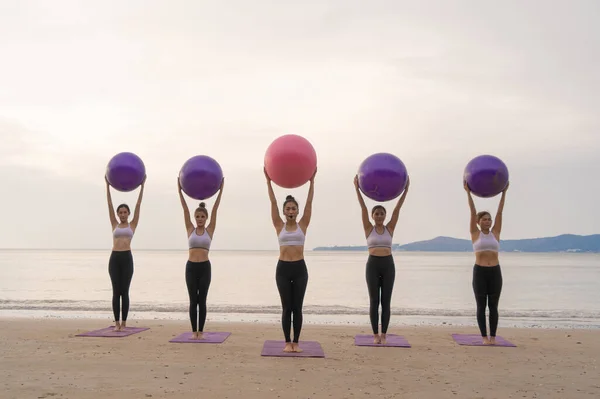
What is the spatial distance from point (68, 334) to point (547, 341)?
8.11 m

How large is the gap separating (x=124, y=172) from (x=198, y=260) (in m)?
2.21

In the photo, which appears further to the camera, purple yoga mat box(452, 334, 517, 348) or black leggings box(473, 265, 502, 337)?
purple yoga mat box(452, 334, 517, 348)

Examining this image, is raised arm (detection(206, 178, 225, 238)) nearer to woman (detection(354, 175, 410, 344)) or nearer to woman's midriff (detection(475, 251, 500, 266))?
woman (detection(354, 175, 410, 344))

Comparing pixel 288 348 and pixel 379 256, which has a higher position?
pixel 379 256

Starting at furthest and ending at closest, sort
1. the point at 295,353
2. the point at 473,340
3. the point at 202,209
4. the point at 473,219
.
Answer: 1. the point at 473,340
2. the point at 202,209
3. the point at 473,219
4. the point at 295,353

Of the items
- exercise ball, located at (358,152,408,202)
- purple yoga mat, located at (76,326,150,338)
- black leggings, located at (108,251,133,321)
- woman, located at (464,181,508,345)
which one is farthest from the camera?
black leggings, located at (108,251,133,321)

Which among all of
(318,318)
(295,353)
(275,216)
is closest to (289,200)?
(275,216)

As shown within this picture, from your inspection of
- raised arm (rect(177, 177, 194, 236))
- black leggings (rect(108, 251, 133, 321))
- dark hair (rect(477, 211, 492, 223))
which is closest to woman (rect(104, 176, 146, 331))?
black leggings (rect(108, 251, 133, 321))

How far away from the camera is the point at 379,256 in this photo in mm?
8203

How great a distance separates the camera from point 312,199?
7.50 m

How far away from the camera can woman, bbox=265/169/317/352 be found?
7.24m

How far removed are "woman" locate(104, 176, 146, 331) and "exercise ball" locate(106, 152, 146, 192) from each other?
185 mm

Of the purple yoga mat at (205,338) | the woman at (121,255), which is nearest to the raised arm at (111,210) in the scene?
the woman at (121,255)

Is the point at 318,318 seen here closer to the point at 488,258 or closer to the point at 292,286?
the point at 488,258
